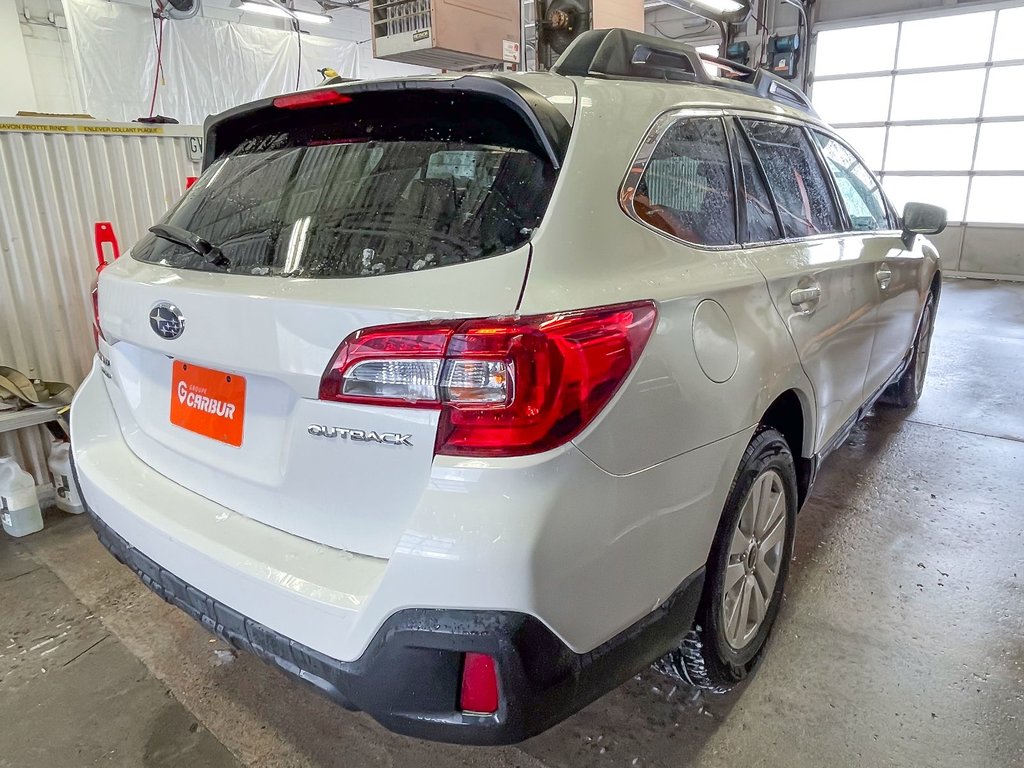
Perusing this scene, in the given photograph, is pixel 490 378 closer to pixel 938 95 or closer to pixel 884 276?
pixel 884 276

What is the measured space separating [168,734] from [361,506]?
3.45ft

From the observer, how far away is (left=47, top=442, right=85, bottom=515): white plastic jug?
111 inches

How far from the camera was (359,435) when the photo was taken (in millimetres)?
1136

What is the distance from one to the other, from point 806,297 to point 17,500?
288 cm

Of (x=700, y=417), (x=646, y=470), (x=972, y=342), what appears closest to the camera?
(x=646, y=470)

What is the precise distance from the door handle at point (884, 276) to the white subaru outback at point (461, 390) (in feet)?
3.28

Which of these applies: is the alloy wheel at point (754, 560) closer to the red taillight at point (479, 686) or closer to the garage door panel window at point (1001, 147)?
the red taillight at point (479, 686)

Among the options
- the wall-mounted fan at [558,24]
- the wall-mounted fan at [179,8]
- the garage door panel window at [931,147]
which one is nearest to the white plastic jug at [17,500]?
the wall-mounted fan at [558,24]

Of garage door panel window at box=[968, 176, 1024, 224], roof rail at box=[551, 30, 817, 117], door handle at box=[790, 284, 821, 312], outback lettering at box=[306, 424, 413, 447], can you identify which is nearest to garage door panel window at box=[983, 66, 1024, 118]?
garage door panel window at box=[968, 176, 1024, 224]

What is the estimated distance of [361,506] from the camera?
1.17m

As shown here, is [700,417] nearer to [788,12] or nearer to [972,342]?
[972,342]

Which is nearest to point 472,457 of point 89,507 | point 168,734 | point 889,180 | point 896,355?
point 89,507

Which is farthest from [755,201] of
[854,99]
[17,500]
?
[854,99]

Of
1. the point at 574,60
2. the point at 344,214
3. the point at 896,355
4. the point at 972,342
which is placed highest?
the point at 574,60
